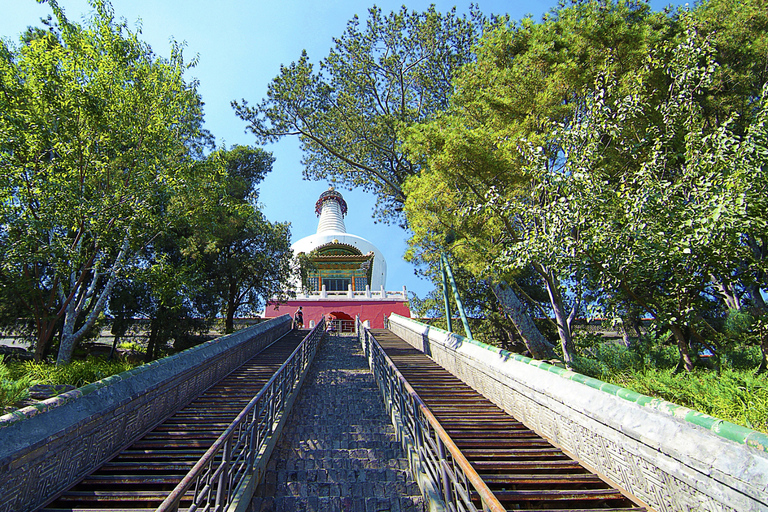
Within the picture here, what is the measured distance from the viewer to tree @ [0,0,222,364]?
20.6 ft

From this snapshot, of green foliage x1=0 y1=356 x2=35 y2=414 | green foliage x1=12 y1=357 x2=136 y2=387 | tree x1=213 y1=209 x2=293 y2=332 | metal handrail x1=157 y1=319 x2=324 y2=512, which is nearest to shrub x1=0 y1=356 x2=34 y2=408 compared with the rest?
green foliage x1=0 y1=356 x2=35 y2=414

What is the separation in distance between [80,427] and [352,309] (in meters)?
20.5

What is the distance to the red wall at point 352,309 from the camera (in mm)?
23609

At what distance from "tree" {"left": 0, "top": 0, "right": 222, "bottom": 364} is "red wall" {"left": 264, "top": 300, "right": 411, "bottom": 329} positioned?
14.7 m

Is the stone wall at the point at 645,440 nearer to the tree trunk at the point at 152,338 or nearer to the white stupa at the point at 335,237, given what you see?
the tree trunk at the point at 152,338

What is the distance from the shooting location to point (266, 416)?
4773 millimetres

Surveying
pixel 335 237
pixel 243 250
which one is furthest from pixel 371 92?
Answer: pixel 335 237

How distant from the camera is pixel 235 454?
13.9ft

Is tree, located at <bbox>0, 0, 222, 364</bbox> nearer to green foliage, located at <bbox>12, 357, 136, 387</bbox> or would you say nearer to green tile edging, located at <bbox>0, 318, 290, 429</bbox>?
green foliage, located at <bbox>12, 357, 136, 387</bbox>

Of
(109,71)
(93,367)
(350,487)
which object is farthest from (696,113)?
(93,367)

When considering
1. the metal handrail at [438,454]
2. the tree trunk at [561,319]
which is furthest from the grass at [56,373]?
the tree trunk at [561,319]

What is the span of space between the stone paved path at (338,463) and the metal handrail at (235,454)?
1.00 feet

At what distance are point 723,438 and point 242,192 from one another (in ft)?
53.9

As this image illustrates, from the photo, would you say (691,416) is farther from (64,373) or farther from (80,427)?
(64,373)
